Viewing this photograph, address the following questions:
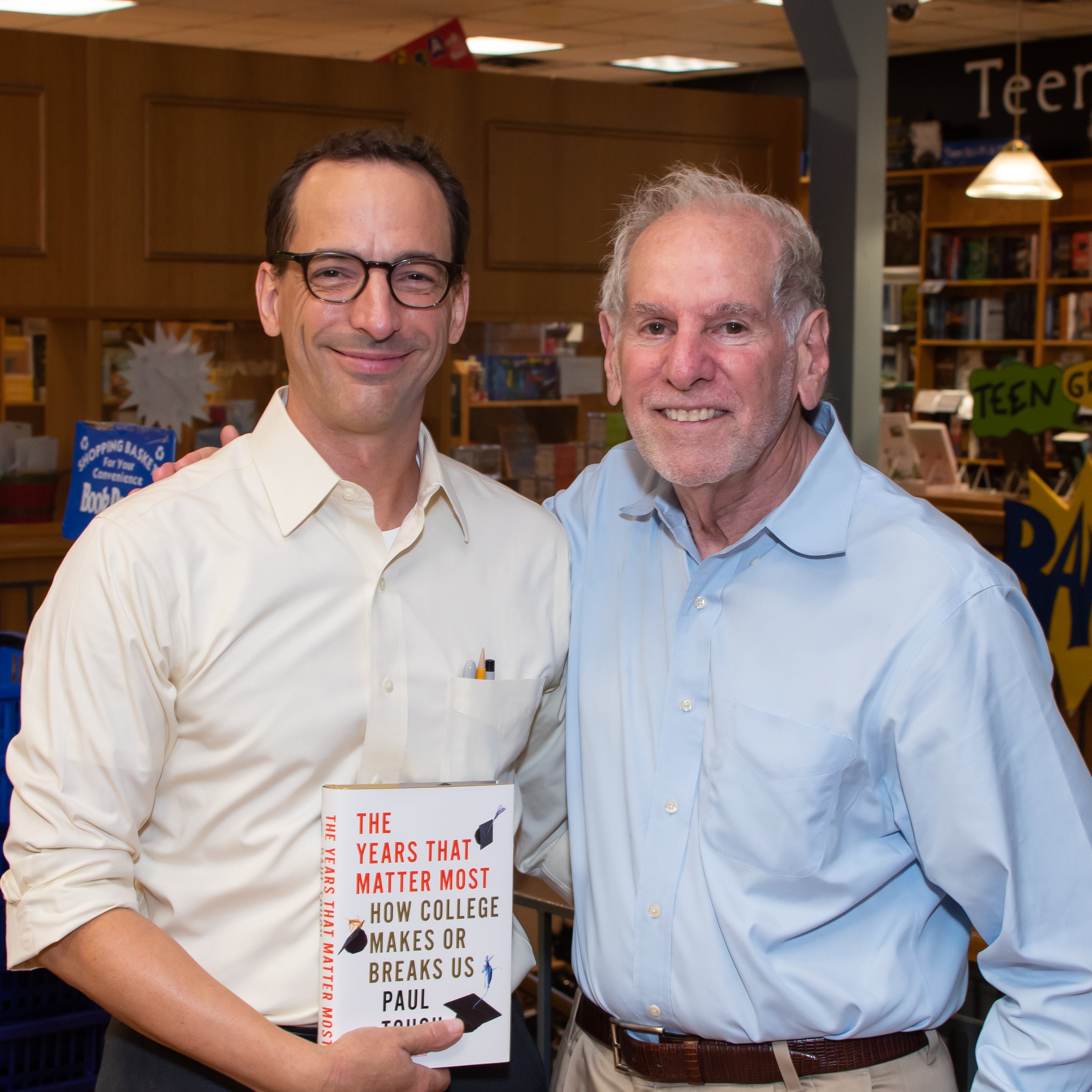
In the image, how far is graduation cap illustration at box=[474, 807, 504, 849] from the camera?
4.56 feet

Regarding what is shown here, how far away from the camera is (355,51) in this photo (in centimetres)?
1014

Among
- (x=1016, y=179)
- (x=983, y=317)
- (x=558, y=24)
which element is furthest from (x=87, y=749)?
(x=983, y=317)

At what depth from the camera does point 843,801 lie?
1459 mm

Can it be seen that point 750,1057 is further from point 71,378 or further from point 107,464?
point 71,378

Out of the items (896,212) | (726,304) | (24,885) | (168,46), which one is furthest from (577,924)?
(896,212)

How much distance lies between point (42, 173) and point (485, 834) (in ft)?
13.5

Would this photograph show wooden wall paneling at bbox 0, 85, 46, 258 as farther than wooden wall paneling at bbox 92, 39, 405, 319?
No

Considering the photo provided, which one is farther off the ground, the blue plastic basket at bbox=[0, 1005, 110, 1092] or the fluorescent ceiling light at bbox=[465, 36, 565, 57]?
the fluorescent ceiling light at bbox=[465, 36, 565, 57]

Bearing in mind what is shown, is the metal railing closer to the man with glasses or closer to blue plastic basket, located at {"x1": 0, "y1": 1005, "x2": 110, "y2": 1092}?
the man with glasses

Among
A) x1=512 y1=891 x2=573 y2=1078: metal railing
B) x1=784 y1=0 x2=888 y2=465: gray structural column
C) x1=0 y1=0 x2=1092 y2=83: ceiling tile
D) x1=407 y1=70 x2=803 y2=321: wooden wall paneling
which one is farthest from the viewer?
x1=0 y1=0 x2=1092 y2=83: ceiling tile

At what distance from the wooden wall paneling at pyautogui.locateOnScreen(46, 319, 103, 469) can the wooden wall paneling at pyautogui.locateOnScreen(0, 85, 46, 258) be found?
1.30 feet

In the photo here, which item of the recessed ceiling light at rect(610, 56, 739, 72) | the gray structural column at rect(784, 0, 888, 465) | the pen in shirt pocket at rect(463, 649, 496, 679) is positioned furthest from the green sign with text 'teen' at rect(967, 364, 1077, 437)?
the recessed ceiling light at rect(610, 56, 739, 72)

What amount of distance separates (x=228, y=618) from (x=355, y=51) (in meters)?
9.66

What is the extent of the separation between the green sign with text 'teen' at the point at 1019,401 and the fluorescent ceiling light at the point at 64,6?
19.1 feet
